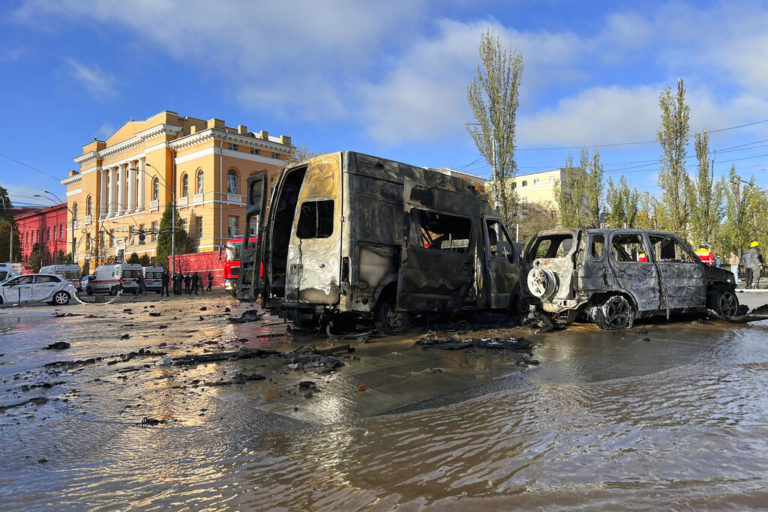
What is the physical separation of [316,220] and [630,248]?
5.76 meters

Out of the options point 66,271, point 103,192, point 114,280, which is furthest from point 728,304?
point 103,192

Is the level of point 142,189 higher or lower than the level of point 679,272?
higher

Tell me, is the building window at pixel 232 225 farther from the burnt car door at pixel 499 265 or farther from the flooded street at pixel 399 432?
the flooded street at pixel 399 432

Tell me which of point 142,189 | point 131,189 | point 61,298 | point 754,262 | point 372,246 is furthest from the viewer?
point 131,189

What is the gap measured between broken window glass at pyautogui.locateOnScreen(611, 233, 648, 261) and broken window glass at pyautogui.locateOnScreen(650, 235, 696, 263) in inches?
9.1

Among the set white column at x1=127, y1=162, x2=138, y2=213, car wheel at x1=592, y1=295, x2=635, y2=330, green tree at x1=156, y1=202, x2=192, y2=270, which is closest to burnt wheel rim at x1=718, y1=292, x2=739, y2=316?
car wheel at x1=592, y1=295, x2=635, y2=330

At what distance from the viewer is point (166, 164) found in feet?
173

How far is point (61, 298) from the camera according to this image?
74.5 ft

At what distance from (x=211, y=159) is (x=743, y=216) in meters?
44.2

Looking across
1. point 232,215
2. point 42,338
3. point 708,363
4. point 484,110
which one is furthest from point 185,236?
point 708,363

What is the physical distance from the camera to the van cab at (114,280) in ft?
107

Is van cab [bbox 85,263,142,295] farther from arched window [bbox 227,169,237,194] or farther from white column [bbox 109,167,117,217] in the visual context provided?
white column [bbox 109,167,117,217]

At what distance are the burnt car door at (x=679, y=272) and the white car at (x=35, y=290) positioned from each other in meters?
23.7

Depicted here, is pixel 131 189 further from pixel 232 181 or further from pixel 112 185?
pixel 232 181
